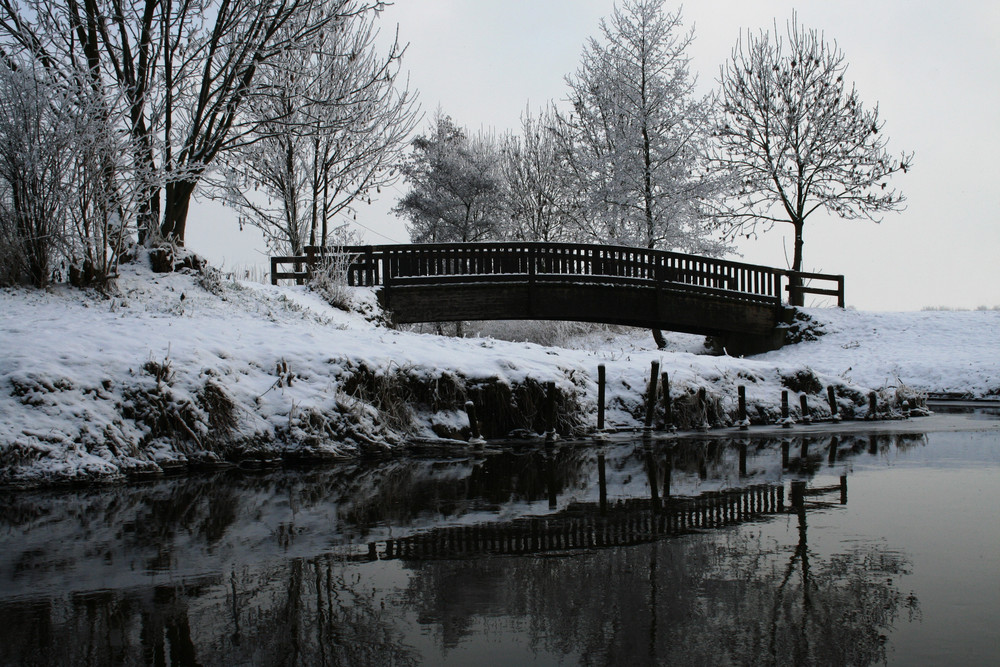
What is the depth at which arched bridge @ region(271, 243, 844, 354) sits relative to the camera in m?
18.7

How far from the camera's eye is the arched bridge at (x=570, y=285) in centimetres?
1866

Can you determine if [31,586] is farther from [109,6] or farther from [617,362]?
[109,6]

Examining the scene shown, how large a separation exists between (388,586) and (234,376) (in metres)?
5.41

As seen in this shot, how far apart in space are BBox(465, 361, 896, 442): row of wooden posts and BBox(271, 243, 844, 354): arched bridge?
22.7ft

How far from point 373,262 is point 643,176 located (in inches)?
459

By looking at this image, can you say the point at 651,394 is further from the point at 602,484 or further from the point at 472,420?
the point at 602,484

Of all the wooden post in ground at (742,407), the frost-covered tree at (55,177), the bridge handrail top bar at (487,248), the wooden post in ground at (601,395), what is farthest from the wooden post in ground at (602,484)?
the bridge handrail top bar at (487,248)

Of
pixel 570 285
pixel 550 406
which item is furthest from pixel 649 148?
pixel 550 406

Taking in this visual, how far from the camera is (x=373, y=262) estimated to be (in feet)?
61.2

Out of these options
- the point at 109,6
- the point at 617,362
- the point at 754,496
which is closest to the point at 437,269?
the point at 617,362

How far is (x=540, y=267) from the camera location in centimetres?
2011

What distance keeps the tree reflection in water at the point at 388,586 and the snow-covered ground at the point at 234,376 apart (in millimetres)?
1125

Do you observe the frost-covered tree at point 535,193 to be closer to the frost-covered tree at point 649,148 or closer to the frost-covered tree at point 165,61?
the frost-covered tree at point 649,148

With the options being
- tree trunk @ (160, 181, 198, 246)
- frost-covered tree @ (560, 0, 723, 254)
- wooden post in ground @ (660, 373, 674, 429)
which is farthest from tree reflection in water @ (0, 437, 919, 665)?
frost-covered tree @ (560, 0, 723, 254)
